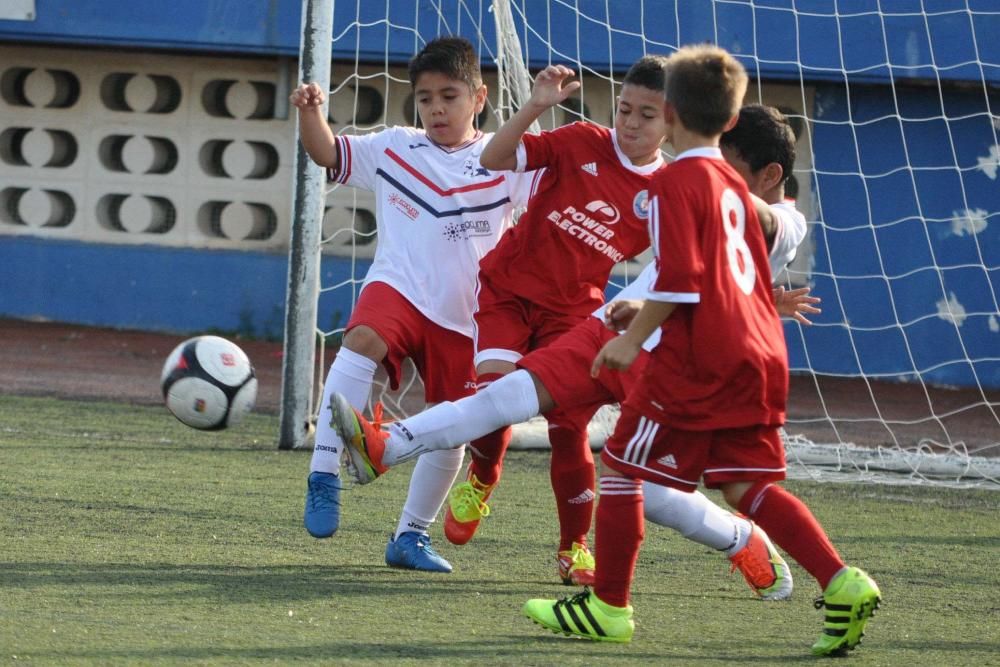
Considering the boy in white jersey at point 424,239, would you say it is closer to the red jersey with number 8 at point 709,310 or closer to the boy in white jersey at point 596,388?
the boy in white jersey at point 596,388

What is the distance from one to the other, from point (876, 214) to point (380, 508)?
5933 mm

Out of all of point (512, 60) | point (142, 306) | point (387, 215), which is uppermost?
point (512, 60)

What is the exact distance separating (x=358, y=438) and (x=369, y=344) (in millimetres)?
655

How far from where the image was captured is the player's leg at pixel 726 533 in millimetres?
3848

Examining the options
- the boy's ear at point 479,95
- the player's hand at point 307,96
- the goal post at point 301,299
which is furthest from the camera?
the goal post at point 301,299

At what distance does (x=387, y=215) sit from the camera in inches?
174

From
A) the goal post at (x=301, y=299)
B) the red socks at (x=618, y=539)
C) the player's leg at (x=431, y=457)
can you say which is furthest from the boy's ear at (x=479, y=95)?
the goal post at (x=301, y=299)

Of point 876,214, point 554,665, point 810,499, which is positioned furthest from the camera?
point 876,214

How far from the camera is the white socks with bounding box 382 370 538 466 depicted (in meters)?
3.65

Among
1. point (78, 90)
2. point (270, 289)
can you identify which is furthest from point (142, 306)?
point (78, 90)

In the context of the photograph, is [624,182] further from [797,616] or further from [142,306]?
[142,306]

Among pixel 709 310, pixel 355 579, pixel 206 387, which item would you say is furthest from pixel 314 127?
pixel 709 310

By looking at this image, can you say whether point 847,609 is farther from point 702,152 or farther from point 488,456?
point 488,456

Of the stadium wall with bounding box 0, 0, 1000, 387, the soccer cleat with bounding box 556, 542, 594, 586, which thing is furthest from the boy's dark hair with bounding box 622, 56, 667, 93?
A: the stadium wall with bounding box 0, 0, 1000, 387
